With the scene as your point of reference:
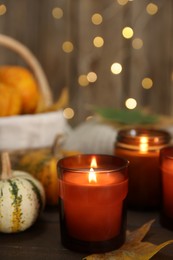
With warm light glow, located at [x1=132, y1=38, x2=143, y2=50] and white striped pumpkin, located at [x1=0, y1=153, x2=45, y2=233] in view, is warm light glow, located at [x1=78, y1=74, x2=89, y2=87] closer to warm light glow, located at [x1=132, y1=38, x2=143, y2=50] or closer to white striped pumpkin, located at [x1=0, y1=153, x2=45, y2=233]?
warm light glow, located at [x1=132, y1=38, x2=143, y2=50]

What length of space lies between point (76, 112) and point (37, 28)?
385mm

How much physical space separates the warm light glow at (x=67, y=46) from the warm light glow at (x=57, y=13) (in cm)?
11

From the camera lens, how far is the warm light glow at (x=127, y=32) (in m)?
1.83

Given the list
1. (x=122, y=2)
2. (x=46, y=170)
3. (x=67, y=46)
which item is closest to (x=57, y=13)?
(x=67, y=46)

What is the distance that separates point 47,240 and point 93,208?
0.11 m

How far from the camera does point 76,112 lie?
75.6 inches

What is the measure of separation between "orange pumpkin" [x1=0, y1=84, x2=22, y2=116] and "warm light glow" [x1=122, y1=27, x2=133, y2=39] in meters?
0.91

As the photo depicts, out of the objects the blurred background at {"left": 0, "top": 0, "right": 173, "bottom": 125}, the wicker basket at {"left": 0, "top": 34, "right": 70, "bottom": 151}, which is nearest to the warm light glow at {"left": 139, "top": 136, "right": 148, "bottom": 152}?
the wicker basket at {"left": 0, "top": 34, "right": 70, "bottom": 151}

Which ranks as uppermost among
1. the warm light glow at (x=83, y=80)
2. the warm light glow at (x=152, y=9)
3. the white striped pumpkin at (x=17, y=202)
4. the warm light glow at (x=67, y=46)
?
the warm light glow at (x=152, y=9)

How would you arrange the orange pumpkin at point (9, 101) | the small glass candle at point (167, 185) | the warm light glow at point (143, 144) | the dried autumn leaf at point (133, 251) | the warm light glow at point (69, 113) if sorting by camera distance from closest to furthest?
the dried autumn leaf at point (133, 251), the small glass candle at point (167, 185), the warm light glow at point (143, 144), the orange pumpkin at point (9, 101), the warm light glow at point (69, 113)

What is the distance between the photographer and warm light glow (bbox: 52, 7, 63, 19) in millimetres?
1824

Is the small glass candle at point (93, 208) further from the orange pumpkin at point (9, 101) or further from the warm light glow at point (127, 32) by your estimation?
the warm light glow at point (127, 32)

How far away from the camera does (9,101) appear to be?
3.30ft

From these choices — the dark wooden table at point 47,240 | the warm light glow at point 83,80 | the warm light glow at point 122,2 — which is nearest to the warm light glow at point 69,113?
the warm light glow at point 83,80
